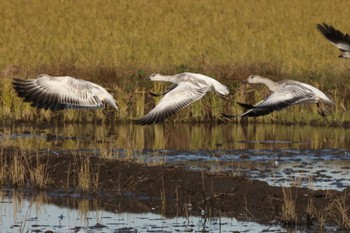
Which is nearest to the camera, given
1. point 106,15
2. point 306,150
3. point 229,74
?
A: point 306,150

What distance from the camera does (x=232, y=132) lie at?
22750 mm

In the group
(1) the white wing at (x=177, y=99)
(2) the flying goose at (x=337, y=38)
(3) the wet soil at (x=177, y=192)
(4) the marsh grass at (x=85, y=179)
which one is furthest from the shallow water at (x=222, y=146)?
(2) the flying goose at (x=337, y=38)

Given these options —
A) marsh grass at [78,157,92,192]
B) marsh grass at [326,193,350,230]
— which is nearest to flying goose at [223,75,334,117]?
marsh grass at [326,193,350,230]

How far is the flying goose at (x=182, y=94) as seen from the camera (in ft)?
50.0

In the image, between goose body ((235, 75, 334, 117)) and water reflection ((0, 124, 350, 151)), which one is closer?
goose body ((235, 75, 334, 117))

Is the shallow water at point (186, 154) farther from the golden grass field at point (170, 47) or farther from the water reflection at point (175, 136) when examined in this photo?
the golden grass field at point (170, 47)

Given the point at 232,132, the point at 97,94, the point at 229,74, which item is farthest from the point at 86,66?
the point at 97,94

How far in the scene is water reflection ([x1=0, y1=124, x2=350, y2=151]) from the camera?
66.5 feet

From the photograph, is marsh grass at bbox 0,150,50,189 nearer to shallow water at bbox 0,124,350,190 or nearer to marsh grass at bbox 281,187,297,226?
shallow water at bbox 0,124,350,190

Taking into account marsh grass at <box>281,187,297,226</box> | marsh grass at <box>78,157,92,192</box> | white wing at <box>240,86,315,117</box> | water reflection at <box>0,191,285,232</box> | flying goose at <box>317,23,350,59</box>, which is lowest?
water reflection at <box>0,191,285,232</box>

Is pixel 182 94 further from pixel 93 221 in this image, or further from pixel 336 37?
pixel 93 221

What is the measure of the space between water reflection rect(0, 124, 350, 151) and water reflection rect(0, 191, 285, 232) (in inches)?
184

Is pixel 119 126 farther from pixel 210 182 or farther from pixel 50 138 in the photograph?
pixel 210 182

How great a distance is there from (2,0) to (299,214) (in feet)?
→ 113
